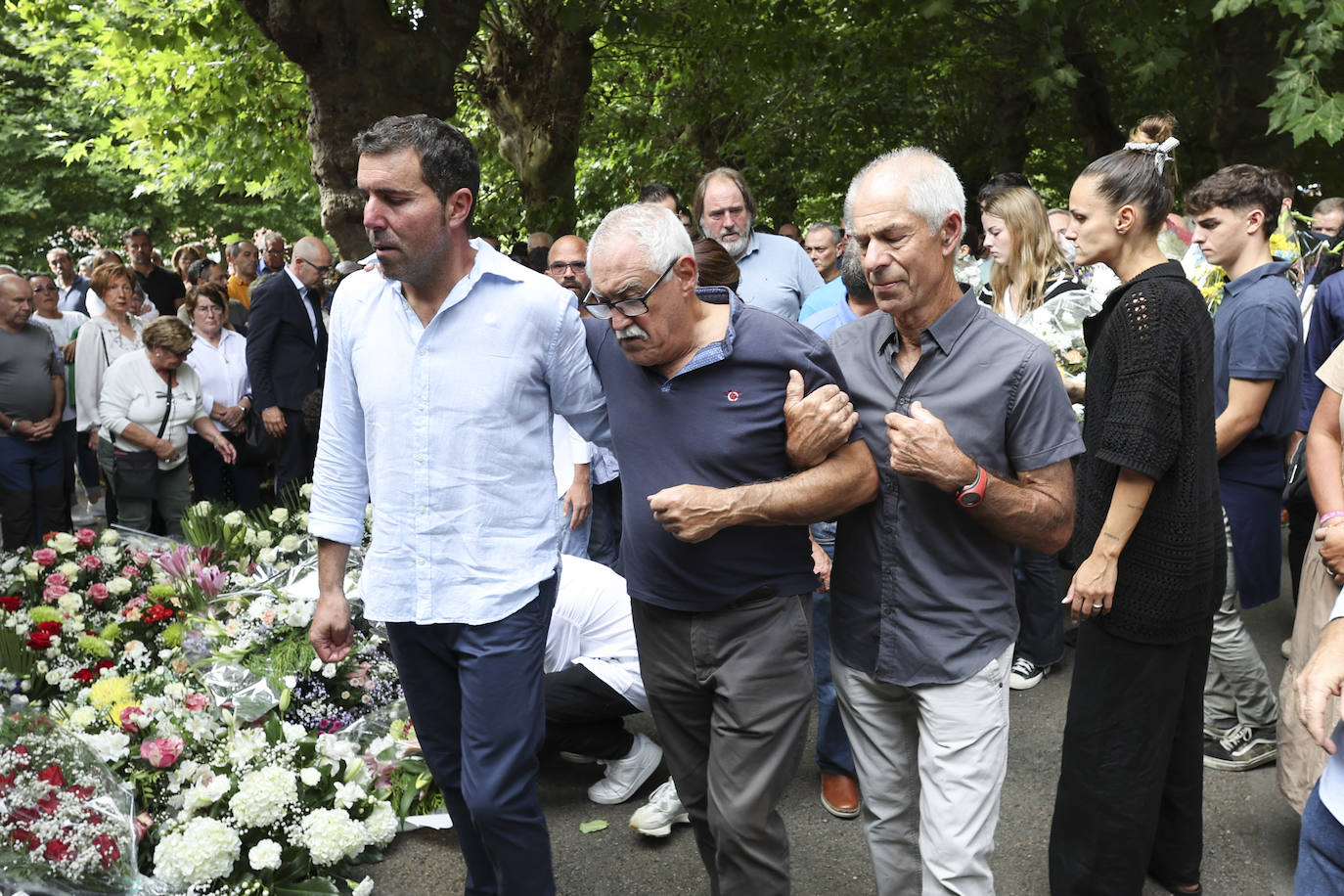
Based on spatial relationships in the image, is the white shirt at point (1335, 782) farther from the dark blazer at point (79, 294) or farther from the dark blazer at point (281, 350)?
the dark blazer at point (79, 294)

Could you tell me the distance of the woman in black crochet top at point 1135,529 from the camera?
2.96 meters

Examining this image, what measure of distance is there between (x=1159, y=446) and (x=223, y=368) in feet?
23.3

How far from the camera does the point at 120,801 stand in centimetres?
354

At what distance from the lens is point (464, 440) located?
9.61 ft

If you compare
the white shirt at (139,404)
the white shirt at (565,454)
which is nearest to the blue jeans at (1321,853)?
the white shirt at (565,454)

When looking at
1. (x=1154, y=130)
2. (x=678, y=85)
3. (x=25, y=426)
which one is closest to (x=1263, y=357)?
(x=1154, y=130)

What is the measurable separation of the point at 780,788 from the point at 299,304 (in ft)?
21.1

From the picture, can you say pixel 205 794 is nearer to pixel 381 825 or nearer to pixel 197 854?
pixel 197 854

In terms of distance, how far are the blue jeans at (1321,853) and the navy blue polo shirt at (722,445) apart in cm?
120

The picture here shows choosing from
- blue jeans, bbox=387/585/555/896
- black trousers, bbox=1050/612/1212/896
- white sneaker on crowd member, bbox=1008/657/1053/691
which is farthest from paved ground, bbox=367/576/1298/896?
blue jeans, bbox=387/585/555/896

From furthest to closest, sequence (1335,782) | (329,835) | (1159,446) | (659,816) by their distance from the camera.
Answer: (659,816)
(329,835)
(1159,446)
(1335,782)

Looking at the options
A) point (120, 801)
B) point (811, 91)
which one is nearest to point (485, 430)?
point (120, 801)

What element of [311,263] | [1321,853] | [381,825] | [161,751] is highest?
[311,263]

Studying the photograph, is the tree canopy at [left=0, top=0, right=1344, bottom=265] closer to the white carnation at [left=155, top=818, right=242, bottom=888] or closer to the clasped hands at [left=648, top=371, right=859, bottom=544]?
the white carnation at [left=155, top=818, right=242, bottom=888]
